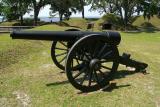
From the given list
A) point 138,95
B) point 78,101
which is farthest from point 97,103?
point 138,95

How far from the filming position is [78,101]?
401 inches

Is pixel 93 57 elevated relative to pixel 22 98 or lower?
elevated

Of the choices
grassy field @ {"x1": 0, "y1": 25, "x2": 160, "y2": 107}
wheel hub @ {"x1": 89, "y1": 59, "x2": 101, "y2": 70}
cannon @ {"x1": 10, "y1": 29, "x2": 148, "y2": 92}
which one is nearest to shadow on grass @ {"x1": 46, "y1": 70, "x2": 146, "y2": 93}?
grassy field @ {"x1": 0, "y1": 25, "x2": 160, "y2": 107}

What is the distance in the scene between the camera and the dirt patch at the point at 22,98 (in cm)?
1000

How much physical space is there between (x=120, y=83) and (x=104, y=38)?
80.4 inches

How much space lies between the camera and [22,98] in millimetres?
10492

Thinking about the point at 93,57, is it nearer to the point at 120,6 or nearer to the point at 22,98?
the point at 22,98

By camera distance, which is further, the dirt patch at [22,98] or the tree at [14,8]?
→ the tree at [14,8]

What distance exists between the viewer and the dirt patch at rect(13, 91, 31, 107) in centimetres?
1000

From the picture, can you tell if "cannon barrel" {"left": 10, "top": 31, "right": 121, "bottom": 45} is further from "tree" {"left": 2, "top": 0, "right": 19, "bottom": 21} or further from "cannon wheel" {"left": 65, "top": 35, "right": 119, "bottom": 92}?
Result: "tree" {"left": 2, "top": 0, "right": 19, "bottom": 21}

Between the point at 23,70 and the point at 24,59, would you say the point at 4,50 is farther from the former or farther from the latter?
the point at 23,70

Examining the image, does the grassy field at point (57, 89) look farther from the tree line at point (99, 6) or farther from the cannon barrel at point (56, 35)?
the tree line at point (99, 6)

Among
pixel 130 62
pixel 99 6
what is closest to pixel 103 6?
pixel 99 6

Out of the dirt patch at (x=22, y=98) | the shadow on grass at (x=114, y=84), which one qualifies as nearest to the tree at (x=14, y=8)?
the shadow on grass at (x=114, y=84)
